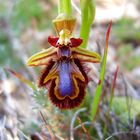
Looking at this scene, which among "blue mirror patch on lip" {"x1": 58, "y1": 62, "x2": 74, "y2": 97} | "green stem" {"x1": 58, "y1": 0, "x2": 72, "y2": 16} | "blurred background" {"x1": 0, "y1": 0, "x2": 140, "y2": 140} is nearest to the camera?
"blue mirror patch on lip" {"x1": 58, "y1": 62, "x2": 74, "y2": 97}

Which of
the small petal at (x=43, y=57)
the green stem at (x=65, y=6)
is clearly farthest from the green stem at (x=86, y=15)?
the small petal at (x=43, y=57)

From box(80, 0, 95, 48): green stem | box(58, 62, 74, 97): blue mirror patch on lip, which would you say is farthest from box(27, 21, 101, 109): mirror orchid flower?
box(80, 0, 95, 48): green stem

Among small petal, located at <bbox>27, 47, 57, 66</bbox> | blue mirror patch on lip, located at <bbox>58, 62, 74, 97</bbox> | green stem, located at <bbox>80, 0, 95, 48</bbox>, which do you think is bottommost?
blue mirror patch on lip, located at <bbox>58, 62, 74, 97</bbox>

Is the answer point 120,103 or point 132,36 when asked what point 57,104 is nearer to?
point 120,103

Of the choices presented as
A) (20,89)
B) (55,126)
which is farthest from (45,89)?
(20,89)

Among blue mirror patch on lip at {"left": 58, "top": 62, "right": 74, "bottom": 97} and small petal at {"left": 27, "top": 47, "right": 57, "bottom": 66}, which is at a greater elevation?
small petal at {"left": 27, "top": 47, "right": 57, "bottom": 66}

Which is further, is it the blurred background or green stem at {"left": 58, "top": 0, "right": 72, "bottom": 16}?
the blurred background

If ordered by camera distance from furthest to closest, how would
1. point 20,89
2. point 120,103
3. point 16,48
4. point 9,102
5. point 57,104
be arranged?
point 16,48 → point 20,89 → point 9,102 → point 120,103 → point 57,104

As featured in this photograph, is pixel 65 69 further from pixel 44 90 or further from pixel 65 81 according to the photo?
pixel 44 90

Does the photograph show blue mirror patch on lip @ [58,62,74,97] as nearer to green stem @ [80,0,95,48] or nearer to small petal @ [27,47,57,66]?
small petal @ [27,47,57,66]

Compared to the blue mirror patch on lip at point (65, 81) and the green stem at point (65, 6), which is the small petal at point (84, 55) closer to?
the blue mirror patch on lip at point (65, 81)
